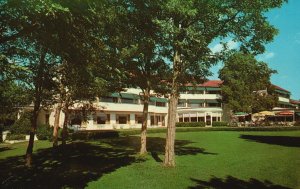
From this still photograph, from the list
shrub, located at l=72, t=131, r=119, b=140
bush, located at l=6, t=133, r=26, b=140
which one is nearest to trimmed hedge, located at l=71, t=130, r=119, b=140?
shrub, located at l=72, t=131, r=119, b=140

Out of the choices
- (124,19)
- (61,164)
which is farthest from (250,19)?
(61,164)

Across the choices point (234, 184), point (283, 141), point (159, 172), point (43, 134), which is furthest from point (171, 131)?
point (43, 134)

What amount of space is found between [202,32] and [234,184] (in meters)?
8.98

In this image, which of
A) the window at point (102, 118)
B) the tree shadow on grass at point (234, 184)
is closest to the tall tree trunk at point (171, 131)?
the tree shadow on grass at point (234, 184)

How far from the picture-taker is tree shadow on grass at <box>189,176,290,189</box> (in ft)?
41.0

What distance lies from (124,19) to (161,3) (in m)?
3.19

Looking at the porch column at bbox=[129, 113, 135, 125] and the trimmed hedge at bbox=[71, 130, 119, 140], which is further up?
the porch column at bbox=[129, 113, 135, 125]

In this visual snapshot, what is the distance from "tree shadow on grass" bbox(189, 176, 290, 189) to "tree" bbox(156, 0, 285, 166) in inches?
166

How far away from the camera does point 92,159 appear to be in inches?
831

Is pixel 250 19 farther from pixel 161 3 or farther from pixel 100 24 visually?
pixel 100 24

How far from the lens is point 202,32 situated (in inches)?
719

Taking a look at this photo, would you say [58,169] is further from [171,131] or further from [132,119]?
[132,119]

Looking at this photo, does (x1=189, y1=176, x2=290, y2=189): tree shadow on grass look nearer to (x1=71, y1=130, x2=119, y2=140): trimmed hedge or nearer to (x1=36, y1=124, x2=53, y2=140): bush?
(x1=71, y1=130, x2=119, y2=140): trimmed hedge

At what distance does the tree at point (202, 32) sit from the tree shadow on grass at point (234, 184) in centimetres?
422
